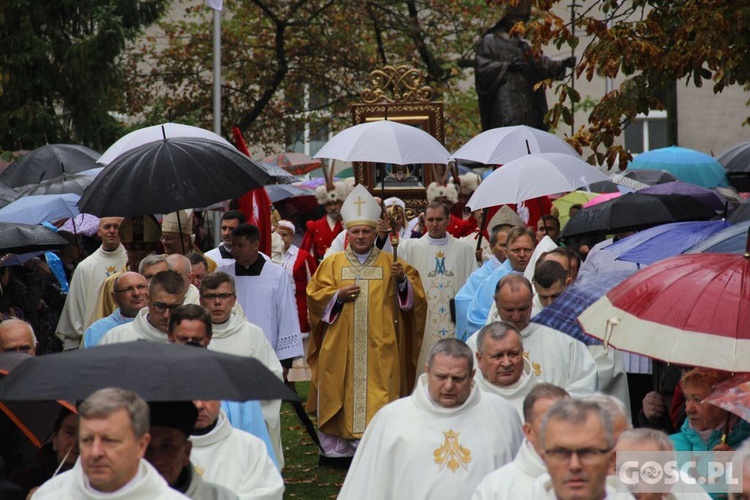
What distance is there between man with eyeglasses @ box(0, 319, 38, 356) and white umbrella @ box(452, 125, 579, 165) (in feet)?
19.5

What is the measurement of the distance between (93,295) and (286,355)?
1.94 meters

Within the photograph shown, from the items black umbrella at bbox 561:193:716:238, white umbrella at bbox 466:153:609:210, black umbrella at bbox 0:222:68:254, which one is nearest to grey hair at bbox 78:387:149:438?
black umbrella at bbox 0:222:68:254

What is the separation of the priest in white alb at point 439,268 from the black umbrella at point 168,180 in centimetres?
400

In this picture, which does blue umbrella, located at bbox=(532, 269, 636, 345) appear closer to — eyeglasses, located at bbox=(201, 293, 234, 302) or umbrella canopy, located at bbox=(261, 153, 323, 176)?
eyeglasses, located at bbox=(201, 293, 234, 302)

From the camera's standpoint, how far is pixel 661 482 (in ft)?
18.6

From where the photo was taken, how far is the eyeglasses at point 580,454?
5.04 m

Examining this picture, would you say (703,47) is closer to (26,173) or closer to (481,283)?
(481,283)

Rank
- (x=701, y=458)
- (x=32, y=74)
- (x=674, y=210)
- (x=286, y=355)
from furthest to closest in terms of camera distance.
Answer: (x=32, y=74), (x=286, y=355), (x=674, y=210), (x=701, y=458)

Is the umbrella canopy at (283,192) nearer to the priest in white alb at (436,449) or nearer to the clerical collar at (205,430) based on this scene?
the priest in white alb at (436,449)

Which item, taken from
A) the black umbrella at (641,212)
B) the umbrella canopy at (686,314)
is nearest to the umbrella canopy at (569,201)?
the black umbrella at (641,212)

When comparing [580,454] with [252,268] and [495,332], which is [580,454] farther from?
[252,268]

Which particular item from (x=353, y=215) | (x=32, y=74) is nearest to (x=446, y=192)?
(x=353, y=215)

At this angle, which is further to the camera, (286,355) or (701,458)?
(286,355)

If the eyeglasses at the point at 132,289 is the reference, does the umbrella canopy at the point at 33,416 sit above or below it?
below
